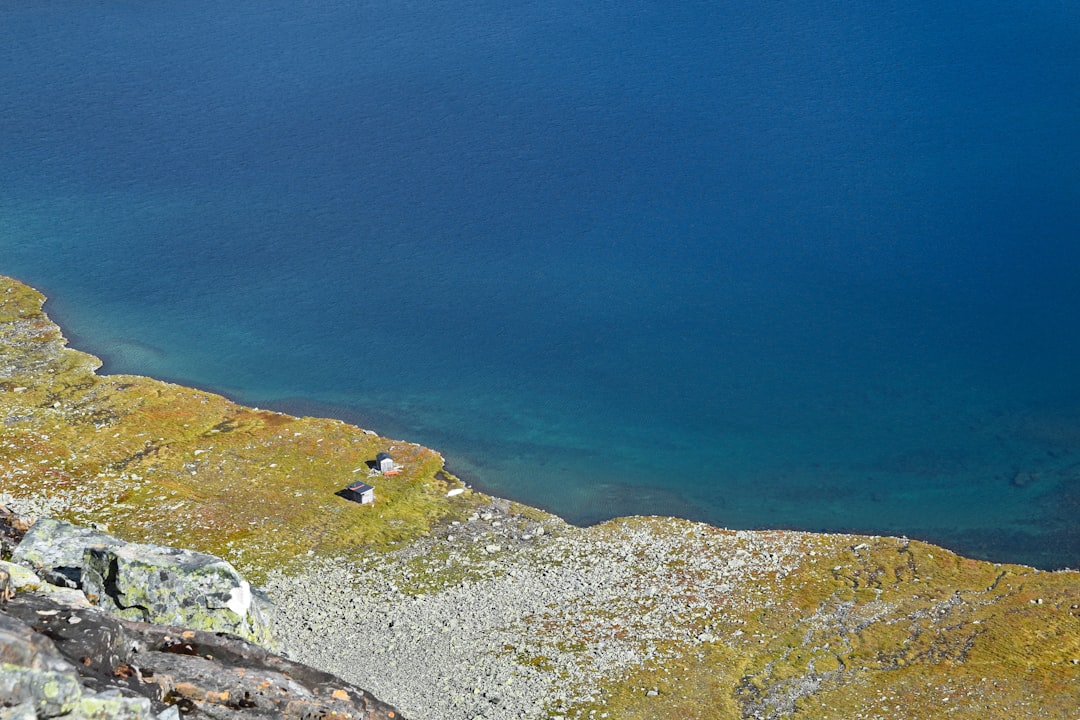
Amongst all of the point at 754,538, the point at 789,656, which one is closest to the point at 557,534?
the point at 754,538

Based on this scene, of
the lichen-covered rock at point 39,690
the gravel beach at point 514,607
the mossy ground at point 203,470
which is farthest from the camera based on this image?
the mossy ground at point 203,470

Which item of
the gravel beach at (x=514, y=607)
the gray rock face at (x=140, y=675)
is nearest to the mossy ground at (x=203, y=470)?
the gravel beach at (x=514, y=607)

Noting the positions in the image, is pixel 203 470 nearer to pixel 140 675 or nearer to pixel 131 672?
pixel 140 675

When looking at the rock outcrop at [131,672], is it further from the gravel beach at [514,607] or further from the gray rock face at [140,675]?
the gravel beach at [514,607]

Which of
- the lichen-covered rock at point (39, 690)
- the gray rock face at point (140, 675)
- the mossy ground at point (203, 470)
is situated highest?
the mossy ground at point (203, 470)

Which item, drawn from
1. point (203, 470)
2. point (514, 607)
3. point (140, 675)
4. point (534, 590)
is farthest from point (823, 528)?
point (140, 675)

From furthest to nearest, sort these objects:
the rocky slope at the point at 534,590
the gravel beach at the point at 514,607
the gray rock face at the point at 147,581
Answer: the gravel beach at the point at 514,607
the rocky slope at the point at 534,590
the gray rock face at the point at 147,581

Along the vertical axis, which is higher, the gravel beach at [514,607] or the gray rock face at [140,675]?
the gravel beach at [514,607]
